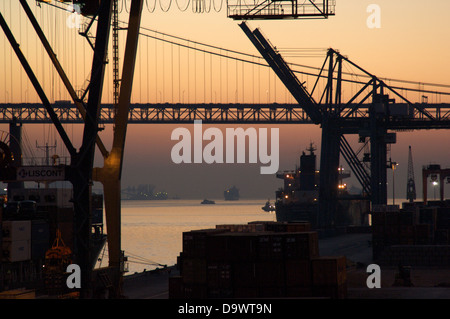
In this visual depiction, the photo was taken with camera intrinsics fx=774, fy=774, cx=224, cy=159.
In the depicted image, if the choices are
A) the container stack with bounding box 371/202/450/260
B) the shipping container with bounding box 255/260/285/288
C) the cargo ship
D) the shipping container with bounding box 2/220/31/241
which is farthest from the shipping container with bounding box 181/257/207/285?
the cargo ship

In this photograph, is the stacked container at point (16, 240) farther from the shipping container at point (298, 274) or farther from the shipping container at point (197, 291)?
the shipping container at point (298, 274)

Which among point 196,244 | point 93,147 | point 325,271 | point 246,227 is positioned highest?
point 93,147

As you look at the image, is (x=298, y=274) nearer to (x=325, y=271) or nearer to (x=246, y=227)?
(x=325, y=271)

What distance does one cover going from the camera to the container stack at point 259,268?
36125 mm

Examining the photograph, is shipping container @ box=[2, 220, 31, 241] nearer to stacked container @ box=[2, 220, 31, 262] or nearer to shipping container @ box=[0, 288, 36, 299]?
stacked container @ box=[2, 220, 31, 262]

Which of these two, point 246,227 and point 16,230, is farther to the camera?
point 16,230

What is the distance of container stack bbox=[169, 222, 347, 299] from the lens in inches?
1422

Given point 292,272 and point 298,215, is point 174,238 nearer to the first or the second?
point 298,215

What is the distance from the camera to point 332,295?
120 feet

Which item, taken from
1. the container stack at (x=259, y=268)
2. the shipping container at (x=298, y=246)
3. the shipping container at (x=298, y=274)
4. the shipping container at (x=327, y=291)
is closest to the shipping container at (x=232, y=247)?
the container stack at (x=259, y=268)

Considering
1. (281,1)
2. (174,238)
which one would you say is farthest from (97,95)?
(174,238)

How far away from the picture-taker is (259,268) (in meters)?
36.3

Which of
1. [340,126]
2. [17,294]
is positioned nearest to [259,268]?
[17,294]
